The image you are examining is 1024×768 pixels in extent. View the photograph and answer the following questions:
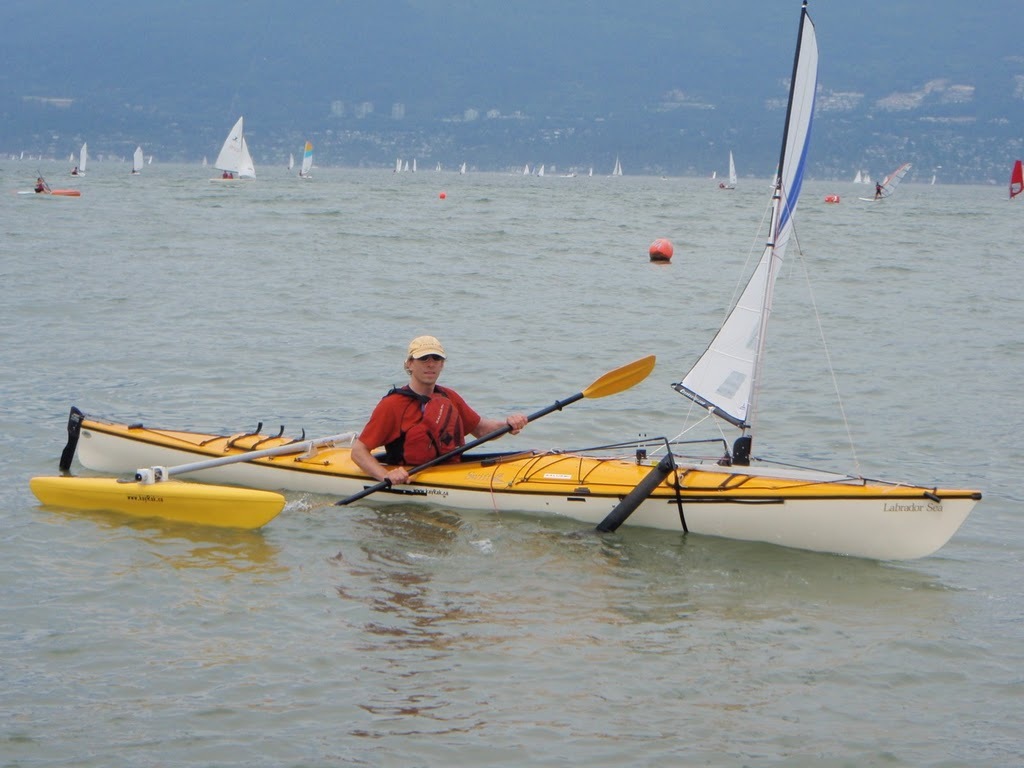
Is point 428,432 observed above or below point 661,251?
below

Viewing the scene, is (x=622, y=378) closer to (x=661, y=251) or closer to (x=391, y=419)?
(x=391, y=419)

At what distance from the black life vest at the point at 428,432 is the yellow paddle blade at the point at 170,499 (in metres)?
0.90

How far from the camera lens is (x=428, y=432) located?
28.3 ft

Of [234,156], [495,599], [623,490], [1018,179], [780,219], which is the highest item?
[1018,179]

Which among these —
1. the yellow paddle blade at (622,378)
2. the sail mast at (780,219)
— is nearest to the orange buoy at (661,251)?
the yellow paddle blade at (622,378)

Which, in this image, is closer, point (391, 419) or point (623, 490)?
point (623, 490)

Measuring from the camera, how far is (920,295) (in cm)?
2222

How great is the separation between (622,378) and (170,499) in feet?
10.7

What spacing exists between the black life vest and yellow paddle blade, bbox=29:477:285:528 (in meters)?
0.90

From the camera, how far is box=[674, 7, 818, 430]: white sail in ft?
27.7

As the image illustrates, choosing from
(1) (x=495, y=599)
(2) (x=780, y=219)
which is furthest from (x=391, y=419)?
(2) (x=780, y=219)

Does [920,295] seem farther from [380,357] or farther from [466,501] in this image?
[466,501]

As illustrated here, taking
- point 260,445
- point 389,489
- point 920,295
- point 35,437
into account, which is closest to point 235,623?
point 389,489

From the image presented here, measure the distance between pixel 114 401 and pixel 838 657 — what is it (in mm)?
8100
